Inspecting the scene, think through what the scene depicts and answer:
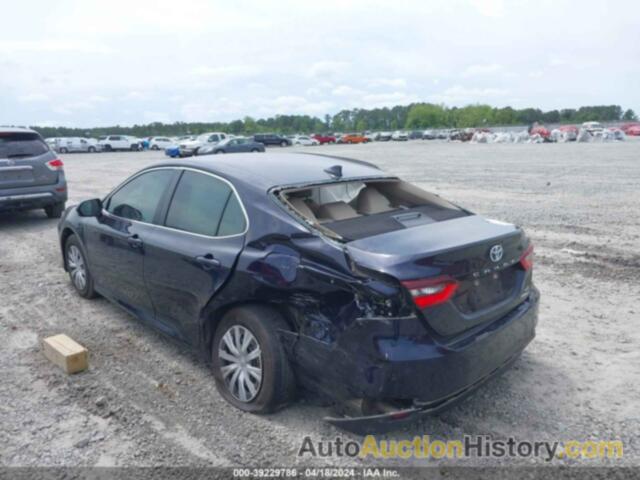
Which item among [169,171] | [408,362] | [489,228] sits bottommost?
[408,362]

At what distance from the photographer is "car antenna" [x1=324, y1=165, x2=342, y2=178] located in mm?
3914

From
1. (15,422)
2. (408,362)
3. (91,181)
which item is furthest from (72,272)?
(91,181)

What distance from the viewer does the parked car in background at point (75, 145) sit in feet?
167

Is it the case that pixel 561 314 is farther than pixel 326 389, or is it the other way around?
pixel 561 314

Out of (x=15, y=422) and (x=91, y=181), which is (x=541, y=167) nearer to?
(x=91, y=181)

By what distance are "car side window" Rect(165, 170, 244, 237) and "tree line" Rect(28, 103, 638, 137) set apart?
104 metres

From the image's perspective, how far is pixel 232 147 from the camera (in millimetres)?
32688

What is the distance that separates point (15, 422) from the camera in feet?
11.2

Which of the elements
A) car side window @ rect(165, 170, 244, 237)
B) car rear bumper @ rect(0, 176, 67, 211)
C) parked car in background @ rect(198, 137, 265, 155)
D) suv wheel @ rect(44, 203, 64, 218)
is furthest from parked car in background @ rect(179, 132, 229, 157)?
car side window @ rect(165, 170, 244, 237)

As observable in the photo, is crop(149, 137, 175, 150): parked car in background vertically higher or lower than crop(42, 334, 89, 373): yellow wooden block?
lower

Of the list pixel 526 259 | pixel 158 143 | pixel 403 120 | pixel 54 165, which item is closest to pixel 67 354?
pixel 526 259

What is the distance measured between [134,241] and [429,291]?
2620 mm

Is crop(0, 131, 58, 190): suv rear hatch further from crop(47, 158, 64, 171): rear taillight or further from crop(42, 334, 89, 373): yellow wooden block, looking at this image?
crop(42, 334, 89, 373): yellow wooden block

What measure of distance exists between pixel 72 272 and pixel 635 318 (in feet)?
19.0
